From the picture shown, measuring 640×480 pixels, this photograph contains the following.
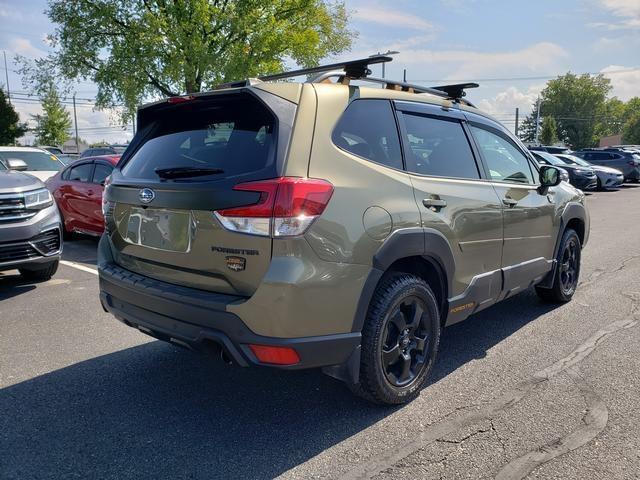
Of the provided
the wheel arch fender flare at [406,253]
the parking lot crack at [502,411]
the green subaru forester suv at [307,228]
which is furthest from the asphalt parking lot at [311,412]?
the wheel arch fender flare at [406,253]

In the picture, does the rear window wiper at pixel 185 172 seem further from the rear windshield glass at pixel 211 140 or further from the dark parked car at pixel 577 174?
the dark parked car at pixel 577 174

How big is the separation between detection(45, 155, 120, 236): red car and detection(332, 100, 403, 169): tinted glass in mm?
6035

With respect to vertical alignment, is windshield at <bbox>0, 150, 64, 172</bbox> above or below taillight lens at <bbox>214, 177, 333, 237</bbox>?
above

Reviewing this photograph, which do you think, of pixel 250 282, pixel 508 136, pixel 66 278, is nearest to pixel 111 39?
pixel 66 278

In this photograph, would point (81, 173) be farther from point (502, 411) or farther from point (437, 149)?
point (502, 411)

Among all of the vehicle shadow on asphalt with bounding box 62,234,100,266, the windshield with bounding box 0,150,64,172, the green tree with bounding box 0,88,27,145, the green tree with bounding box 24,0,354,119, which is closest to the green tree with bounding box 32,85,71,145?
the green tree with bounding box 0,88,27,145

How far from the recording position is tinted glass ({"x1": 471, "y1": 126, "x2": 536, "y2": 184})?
4.08 metres

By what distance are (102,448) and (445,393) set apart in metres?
2.04

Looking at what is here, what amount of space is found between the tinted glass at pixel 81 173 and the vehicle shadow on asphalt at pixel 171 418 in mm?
5443

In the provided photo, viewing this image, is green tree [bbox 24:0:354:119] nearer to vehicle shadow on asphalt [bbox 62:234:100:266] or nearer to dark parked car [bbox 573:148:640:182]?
vehicle shadow on asphalt [bbox 62:234:100:266]

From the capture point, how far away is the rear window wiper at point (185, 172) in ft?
9.12

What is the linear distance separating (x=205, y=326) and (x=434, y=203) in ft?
5.13

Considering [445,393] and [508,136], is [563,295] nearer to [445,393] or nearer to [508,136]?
[508,136]

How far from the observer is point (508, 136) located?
14.9 feet
